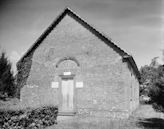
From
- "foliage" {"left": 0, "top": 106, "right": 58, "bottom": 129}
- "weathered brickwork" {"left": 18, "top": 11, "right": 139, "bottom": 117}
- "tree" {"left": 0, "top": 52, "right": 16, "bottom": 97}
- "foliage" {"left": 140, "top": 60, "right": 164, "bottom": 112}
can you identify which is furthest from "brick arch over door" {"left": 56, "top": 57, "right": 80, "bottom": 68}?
"tree" {"left": 0, "top": 52, "right": 16, "bottom": 97}

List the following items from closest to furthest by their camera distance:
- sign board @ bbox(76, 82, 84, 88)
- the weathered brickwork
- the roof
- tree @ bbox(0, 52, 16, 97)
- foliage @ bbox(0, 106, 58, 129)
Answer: foliage @ bbox(0, 106, 58, 129) < the weathered brickwork < the roof < sign board @ bbox(76, 82, 84, 88) < tree @ bbox(0, 52, 16, 97)

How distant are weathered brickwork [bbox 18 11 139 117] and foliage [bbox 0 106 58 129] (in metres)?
2.42

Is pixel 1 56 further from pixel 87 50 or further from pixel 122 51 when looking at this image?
pixel 122 51

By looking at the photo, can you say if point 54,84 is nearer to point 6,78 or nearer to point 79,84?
point 79,84

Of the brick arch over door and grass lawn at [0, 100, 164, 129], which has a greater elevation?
the brick arch over door

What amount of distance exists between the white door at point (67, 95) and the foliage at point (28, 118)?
13.2ft

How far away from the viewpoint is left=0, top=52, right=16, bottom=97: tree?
872 inches

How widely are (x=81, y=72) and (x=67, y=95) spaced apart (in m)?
2.33

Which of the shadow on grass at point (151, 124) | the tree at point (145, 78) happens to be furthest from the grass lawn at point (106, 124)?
the tree at point (145, 78)

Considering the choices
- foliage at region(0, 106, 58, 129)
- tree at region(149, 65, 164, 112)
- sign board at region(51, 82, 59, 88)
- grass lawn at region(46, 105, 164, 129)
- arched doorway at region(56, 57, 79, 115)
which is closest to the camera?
foliage at region(0, 106, 58, 129)

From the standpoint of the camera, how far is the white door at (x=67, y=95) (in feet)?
55.9

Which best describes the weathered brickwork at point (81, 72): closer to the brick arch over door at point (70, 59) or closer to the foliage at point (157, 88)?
the brick arch over door at point (70, 59)

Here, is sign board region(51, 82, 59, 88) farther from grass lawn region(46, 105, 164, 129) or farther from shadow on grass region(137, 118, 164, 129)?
shadow on grass region(137, 118, 164, 129)

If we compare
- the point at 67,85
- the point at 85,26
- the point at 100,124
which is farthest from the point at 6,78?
the point at 100,124
